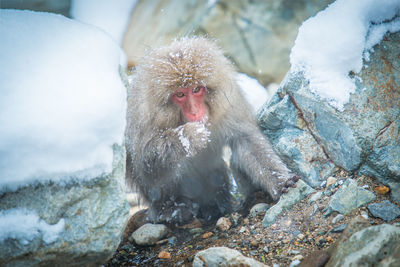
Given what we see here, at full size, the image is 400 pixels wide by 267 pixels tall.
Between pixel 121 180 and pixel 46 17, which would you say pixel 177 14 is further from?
pixel 121 180

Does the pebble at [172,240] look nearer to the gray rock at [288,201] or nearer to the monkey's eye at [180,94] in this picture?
the gray rock at [288,201]

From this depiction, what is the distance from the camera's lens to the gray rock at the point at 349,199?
68.6 inches

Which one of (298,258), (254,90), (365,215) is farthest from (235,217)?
(254,90)

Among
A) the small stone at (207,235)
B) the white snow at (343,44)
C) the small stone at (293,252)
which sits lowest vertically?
the small stone at (207,235)

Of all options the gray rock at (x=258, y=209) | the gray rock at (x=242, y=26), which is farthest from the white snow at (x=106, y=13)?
the gray rock at (x=258, y=209)

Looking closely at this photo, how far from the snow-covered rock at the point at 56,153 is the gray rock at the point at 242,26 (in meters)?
2.57

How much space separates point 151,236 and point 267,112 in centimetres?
134

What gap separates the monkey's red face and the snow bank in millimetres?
685

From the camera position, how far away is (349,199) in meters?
1.77

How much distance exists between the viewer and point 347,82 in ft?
6.65

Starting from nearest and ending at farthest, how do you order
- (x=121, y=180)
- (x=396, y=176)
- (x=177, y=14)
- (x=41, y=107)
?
1. (x=41, y=107)
2. (x=121, y=180)
3. (x=396, y=176)
4. (x=177, y=14)

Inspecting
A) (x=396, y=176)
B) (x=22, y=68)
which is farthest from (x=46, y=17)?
(x=396, y=176)

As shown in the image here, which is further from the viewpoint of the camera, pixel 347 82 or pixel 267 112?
pixel 267 112

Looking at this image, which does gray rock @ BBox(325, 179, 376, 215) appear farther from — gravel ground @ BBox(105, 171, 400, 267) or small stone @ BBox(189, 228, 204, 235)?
small stone @ BBox(189, 228, 204, 235)
